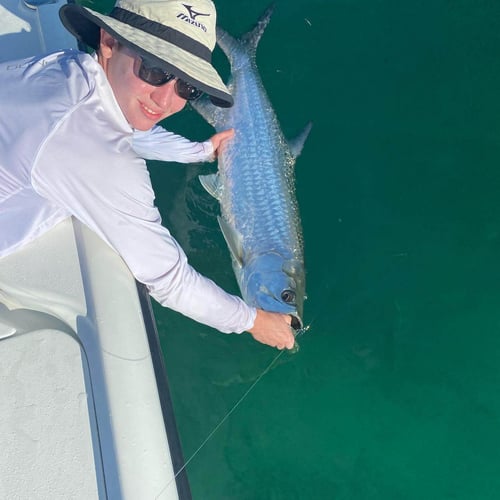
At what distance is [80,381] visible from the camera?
1724 millimetres

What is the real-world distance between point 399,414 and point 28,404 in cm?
186

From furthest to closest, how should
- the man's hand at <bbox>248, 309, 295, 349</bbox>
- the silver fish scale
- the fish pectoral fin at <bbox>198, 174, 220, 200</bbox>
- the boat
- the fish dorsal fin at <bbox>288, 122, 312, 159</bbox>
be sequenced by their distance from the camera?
the fish dorsal fin at <bbox>288, 122, 312, 159</bbox> → the fish pectoral fin at <bbox>198, 174, 220, 200</bbox> → the silver fish scale → the man's hand at <bbox>248, 309, 295, 349</bbox> → the boat

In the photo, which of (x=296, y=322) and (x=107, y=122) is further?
(x=296, y=322)

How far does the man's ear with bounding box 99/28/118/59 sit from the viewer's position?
5.57ft

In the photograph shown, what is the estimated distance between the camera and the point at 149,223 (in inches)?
67.1

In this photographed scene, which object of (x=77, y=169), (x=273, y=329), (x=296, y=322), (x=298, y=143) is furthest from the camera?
(x=298, y=143)

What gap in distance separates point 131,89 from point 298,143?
1404 millimetres

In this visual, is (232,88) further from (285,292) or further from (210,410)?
(210,410)

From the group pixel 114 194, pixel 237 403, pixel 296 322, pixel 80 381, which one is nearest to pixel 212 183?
pixel 296 322

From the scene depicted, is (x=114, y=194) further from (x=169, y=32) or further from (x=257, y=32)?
(x=257, y=32)

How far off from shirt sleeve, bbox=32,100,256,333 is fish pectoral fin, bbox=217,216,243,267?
720mm

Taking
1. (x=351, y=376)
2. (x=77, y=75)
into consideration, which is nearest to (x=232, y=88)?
(x=77, y=75)

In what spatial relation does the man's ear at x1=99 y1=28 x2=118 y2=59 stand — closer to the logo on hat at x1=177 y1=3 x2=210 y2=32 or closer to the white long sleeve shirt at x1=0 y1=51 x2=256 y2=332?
the white long sleeve shirt at x1=0 y1=51 x2=256 y2=332

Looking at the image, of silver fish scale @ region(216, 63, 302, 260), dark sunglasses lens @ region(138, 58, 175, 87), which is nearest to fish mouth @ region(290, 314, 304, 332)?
silver fish scale @ region(216, 63, 302, 260)
